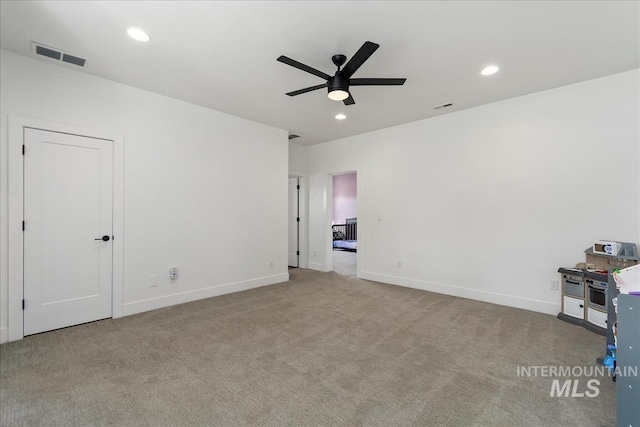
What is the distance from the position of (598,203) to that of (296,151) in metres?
5.15

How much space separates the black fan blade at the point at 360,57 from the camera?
2.09 metres

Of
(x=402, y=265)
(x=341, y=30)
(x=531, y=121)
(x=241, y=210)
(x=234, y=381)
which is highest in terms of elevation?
(x=341, y=30)

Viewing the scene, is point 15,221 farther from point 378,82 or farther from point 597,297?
point 597,297

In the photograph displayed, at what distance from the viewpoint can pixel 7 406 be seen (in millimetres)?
1830

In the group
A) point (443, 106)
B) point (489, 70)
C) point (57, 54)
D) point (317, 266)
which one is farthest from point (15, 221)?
point (443, 106)

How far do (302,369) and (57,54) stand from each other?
3.82 meters

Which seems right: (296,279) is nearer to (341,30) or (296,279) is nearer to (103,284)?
(103,284)

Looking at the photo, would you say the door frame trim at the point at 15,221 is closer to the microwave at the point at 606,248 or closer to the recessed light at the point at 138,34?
the recessed light at the point at 138,34

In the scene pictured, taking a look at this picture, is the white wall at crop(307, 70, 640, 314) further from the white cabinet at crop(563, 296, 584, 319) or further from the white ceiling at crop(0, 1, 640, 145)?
the white ceiling at crop(0, 1, 640, 145)

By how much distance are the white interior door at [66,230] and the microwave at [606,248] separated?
562 cm

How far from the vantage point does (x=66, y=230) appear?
3.10m

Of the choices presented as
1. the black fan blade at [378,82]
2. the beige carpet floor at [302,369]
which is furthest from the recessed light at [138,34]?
the beige carpet floor at [302,369]

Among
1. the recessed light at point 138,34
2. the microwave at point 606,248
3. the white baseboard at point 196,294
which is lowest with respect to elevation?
the white baseboard at point 196,294

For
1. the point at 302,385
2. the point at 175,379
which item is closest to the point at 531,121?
the point at 302,385
